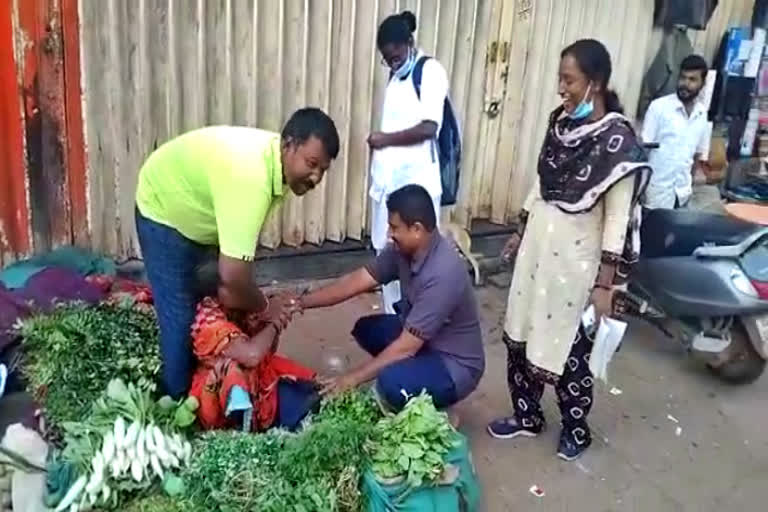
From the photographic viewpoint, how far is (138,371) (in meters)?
3.52

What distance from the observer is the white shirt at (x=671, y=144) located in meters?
5.67

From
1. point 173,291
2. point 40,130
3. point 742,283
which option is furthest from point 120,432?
point 742,283

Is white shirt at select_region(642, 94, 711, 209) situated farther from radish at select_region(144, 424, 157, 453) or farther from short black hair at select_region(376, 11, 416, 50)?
radish at select_region(144, 424, 157, 453)

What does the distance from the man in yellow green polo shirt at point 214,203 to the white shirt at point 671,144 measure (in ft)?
10.4

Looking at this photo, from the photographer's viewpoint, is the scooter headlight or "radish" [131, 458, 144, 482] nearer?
"radish" [131, 458, 144, 482]

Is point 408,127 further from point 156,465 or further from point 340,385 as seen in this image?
point 156,465

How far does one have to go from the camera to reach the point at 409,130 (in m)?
4.49

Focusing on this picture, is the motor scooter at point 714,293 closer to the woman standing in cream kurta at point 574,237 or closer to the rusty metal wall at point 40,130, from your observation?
the woman standing in cream kurta at point 574,237

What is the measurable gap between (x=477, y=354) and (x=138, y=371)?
1.39 metres

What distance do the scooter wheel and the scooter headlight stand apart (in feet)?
0.75

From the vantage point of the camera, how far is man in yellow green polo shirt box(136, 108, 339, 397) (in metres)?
3.04

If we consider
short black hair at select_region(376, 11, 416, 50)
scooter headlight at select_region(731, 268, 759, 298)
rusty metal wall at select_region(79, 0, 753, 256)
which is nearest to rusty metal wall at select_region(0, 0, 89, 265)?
rusty metal wall at select_region(79, 0, 753, 256)

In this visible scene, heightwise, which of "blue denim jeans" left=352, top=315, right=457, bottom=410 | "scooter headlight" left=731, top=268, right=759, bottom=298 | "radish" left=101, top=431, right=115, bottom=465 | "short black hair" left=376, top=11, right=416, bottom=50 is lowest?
"radish" left=101, top=431, right=115, bottom=465

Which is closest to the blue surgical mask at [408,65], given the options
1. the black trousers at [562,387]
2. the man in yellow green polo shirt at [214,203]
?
the man in yellow green polo shirt at [214,203]
